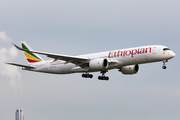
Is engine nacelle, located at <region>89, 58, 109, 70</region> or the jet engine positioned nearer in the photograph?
engine nacelle, located at <region>89, 58, 109, 70</region>

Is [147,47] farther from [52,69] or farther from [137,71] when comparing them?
[52,69]

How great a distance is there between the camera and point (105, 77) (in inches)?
2557

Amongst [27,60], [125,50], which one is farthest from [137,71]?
[27,60]

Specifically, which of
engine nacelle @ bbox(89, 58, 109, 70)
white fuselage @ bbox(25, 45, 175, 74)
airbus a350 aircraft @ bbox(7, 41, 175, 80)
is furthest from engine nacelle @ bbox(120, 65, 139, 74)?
engine nacelle @ bbox(89, 58, 109, 70)

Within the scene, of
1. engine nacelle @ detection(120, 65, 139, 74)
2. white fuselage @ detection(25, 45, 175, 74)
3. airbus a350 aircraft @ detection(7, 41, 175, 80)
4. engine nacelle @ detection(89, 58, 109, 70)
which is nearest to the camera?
white fuselage @ detection(25, 45, 175, 74)

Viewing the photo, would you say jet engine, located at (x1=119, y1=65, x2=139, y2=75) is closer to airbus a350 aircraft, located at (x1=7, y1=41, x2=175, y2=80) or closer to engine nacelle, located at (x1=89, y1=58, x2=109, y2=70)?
airbus a350 aircraft, located at (x1=7, y1=41, x2=175, y2=80)

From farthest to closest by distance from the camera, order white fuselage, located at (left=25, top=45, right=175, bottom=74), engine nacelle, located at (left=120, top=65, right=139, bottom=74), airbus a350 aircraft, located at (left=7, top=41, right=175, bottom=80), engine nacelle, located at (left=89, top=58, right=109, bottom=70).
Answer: engine nacelle, located at (left=120, top=65, right=139, bottom=74) < engine nacelle, located at (left=89, top=58, right=109, bottom=70) < airbus a350 aircraft, located at (left=7, top=41, right=175, bottom=80) < white fuselage, located at (left=25, top=45, right=175, bottom=74)

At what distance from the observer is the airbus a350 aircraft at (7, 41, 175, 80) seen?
5591 centimetres

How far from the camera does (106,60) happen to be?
191 ft

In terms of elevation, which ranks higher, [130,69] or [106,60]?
[106,60]

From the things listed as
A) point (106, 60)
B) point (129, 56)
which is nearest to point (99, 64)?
point (106, 60)

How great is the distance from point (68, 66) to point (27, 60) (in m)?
11.7

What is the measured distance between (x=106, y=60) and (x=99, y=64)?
52.7 inches

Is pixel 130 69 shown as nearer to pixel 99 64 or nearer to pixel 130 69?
pixel 130 69
